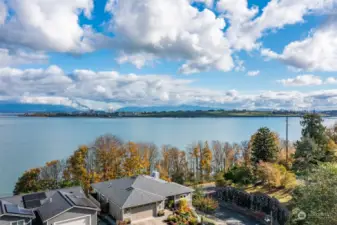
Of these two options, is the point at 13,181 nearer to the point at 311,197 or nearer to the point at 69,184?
the point at 69,184

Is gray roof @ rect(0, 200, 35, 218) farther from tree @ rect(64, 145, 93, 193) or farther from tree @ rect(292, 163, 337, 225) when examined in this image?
tree @ rect(292, 163, 337, 225)

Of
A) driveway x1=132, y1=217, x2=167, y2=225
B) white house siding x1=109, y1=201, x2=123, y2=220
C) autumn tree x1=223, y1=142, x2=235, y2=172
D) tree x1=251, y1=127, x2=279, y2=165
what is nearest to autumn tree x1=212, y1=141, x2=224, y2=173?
autumn tree x1=223, y1=142, x2=235, y2=172

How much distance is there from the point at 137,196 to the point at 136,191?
0.64 m

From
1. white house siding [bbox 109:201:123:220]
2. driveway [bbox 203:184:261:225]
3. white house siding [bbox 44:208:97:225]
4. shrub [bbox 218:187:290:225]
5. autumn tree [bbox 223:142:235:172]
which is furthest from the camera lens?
autumn tree [bbox 223:142:235:172]

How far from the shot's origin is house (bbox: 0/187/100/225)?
674 inches

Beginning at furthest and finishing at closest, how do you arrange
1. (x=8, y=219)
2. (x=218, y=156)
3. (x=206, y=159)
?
1. (x=218, y=156)
2. (x=206, y=159)
3. (x=8, y=219)

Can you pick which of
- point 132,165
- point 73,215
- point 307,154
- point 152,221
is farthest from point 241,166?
point 73,215

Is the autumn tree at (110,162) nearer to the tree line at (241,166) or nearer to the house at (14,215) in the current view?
the tree line at (241,166)

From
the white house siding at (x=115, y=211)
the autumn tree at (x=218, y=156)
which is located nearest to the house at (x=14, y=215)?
the white house siding at (x=115, y=211)

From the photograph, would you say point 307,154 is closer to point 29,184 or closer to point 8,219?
point 8,219

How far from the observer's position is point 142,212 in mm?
22094

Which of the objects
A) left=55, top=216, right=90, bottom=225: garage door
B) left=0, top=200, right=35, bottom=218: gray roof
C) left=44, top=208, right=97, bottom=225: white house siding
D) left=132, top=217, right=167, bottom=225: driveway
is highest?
left=0, top=200, right=35, bottom=218: gray roof

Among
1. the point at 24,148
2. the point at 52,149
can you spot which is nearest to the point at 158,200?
the point at 52,149

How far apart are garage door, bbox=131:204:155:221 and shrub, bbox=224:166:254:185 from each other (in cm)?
1176
